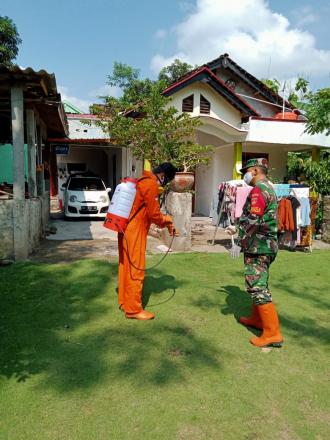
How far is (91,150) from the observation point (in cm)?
1938

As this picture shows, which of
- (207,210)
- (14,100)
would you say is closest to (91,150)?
(207,210)

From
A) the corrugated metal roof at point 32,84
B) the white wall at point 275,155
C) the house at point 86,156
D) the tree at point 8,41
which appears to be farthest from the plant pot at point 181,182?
the tree at point 8,41

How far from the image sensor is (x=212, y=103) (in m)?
13.6

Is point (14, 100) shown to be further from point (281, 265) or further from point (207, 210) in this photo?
point (207, 210)

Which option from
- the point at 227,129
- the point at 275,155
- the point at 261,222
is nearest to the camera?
the point at 261,222

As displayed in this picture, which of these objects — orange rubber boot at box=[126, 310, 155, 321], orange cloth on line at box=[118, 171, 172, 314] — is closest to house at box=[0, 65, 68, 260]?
orange cloth on line at box=[118, 171, 172, 314]

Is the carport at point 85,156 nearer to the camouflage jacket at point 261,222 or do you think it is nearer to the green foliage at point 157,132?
the green foliage at point 157,132

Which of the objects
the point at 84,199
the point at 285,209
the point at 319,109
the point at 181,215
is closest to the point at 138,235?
the point at 181,215

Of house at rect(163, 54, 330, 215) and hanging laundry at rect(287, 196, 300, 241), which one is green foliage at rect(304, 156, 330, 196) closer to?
house at rect(163, 54, 330, 215)

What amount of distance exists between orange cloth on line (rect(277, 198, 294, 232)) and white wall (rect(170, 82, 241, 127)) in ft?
20.9

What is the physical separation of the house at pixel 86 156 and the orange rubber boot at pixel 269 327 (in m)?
11.5

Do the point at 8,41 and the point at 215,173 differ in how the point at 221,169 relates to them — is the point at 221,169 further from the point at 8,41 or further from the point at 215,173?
the point at 8,41

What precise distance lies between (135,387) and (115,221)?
1.73 metres

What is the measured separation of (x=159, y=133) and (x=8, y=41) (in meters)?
13.2
